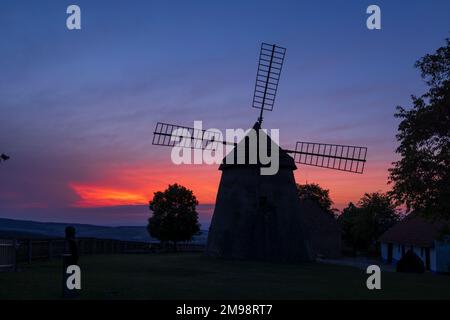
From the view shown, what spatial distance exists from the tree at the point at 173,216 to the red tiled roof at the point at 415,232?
68.5 ft

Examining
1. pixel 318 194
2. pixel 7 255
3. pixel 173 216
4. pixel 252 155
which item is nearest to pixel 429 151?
pixel 252 155

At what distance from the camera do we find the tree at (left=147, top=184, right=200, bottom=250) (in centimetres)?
6088

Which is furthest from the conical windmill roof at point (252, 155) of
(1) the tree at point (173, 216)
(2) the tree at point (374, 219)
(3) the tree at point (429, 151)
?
(2) the tree at point (374, 219)

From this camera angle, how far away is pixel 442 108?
26.3 m

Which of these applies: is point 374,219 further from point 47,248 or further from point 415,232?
point 47,248

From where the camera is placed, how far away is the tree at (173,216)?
200ft

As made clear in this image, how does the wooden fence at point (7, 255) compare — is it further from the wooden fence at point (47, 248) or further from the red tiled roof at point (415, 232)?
the red tiled roof at point (415, 232)

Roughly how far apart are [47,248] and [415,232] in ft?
102

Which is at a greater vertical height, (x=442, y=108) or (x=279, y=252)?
(x=442, y=108)

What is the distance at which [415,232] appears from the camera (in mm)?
46969
